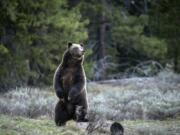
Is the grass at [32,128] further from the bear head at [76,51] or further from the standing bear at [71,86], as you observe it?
the bear head at [76,51]

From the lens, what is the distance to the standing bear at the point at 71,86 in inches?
412

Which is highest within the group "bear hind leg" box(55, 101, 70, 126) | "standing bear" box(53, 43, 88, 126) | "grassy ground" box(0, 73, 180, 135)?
"standing bear" box(53, 43, 88, 126)

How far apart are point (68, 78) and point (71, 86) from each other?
18cm

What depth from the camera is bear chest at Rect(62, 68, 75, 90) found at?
1053 cm

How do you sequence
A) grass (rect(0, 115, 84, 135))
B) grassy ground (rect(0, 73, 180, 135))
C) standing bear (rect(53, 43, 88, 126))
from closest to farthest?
grass (rect(0, 115, 84, 135)), grassy ground (rect(0, 73, 180, 135)), standing bear (rect(53, 43, 88, 126))

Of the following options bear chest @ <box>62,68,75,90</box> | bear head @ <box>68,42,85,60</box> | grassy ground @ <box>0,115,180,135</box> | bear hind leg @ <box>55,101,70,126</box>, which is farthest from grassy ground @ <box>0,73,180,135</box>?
bear head @ <box>68,42,85,60</box>

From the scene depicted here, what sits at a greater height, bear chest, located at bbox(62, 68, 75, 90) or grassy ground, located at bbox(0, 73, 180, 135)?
bear chest, located at bbox(62, 68, 75, 90)

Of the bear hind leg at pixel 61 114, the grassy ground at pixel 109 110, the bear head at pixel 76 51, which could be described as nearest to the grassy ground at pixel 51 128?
the grassy ground at pixel 109 110

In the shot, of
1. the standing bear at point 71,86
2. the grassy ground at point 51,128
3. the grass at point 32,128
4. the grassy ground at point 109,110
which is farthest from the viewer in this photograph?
the standing bear at point 71,86

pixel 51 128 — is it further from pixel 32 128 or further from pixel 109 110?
pixel 109 110

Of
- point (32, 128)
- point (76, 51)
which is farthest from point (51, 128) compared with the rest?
point (76, 51)

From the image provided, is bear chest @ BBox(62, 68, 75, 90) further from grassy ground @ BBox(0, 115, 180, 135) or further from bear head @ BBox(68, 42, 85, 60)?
grassy ground @ BBox(0, 115, 180, 135)

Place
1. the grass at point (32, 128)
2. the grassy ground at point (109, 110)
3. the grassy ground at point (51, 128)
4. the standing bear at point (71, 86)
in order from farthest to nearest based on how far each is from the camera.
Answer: the standing bear at point (71, 86)
the grassy ground at point (109, 110)
the grassy ground at point (51, 128)
the grass at point (32, 128)

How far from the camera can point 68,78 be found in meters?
10.6
